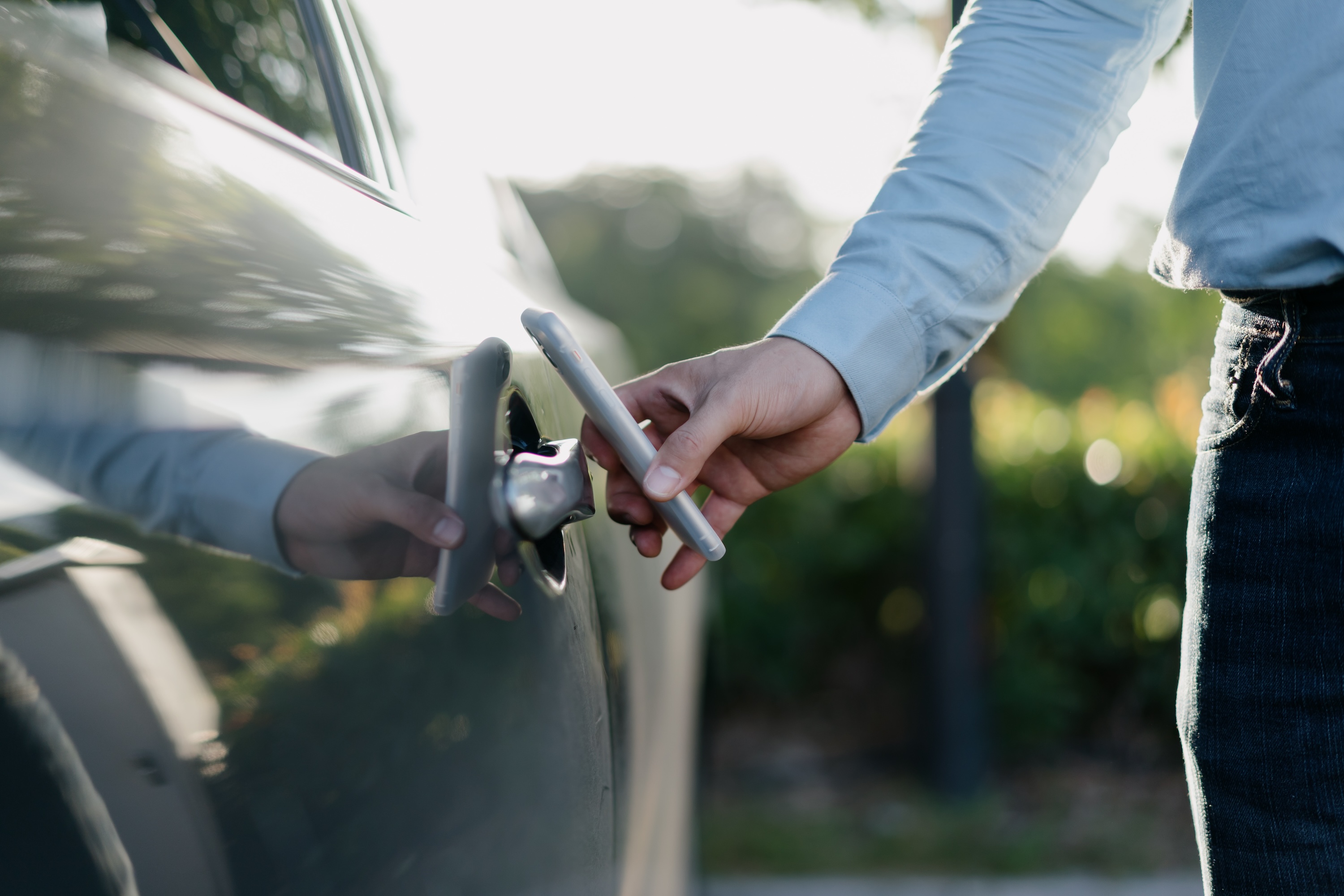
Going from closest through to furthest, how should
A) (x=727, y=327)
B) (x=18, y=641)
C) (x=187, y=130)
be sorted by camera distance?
1. (x=18, y=641)
2. (x=187, y=130)
3. (x=727, y=327)

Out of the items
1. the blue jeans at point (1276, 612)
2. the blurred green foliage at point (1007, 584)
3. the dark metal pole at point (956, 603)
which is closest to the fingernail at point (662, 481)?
the blue jeans at point (1276, 612)

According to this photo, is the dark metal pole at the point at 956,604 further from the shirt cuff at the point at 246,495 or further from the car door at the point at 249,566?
the shirt cuff at the point at 246,495

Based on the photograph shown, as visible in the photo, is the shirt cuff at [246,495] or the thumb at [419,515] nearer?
the shirt cuff at [246,495]

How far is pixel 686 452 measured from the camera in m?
1.02

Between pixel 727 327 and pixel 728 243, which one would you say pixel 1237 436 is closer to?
pixel 727 327

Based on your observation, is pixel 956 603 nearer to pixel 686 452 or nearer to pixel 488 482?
pixel 686 452

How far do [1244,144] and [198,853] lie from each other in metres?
0.99

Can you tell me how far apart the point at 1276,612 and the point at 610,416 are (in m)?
0.63

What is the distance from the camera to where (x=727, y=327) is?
31.9 metres

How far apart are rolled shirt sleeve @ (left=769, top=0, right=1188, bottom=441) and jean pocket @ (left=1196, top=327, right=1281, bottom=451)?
0.95ft

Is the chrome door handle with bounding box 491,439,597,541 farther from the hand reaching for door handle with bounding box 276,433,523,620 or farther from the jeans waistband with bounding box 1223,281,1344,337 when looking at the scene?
the jeans waistband with bounding box 1223,281,1344,337

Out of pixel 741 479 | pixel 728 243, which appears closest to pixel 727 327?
pixel 728 243

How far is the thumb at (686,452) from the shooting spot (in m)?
1.00

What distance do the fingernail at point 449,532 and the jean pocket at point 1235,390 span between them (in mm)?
722
